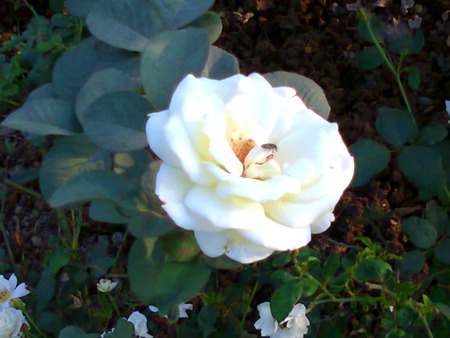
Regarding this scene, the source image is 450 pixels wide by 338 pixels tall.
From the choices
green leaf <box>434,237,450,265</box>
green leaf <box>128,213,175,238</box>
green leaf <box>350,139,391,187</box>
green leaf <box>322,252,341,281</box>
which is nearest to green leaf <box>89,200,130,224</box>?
green leaf <box>128,213,175,238</box>

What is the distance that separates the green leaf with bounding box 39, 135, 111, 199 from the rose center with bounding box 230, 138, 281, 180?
33 centimetres

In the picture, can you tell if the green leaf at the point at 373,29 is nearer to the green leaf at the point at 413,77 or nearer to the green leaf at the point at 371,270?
the green leaf at the point at 413,77

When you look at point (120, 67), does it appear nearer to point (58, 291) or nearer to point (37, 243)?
point (58, 291)

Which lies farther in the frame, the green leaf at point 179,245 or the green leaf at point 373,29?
the green leaf at point 373,29

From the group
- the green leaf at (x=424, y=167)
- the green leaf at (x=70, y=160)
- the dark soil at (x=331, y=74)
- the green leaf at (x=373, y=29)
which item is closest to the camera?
the green leaf at (x=70, y=160)

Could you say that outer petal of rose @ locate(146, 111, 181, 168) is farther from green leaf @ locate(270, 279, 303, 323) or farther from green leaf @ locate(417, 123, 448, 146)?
green leaf @ locate(417, 123, 448, 146)

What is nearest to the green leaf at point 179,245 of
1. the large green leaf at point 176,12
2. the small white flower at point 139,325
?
the large green leaf at point 176,12

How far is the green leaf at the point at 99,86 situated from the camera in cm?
99

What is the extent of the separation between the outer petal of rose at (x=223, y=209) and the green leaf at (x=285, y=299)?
0.34 m

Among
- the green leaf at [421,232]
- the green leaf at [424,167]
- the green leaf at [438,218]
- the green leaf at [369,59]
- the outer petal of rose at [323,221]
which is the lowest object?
the green leaf at [438,218]

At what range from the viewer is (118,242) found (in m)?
1.79

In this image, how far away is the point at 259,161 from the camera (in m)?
0.83

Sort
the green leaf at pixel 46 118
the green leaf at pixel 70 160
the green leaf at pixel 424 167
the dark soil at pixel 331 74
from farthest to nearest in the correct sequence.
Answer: the dark soil at pixel 331 74
the green leaf at pixel 424 167
the green leaf at pixel 70 160
the green leaf at pixel 46 118

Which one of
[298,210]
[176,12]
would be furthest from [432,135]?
[298,210]
